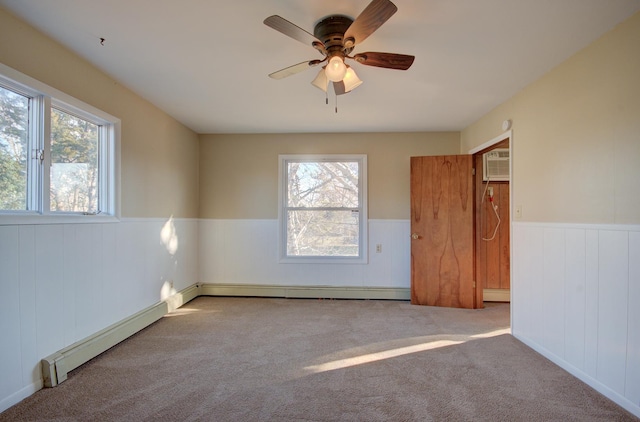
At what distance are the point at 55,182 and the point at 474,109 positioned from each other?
388 cm

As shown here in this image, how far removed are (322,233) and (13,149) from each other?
321cm

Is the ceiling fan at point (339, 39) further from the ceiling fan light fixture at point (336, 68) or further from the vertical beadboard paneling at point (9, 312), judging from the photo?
the vertical beadboard paneling at point (9, 312)

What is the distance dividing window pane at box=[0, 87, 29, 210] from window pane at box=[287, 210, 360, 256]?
2865 millimetres

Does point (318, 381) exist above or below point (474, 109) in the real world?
below

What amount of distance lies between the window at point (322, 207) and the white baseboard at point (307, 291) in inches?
15.8

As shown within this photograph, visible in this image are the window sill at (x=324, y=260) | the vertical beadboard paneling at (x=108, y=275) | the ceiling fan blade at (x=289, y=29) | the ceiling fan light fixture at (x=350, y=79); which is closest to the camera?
the ceiling fan blade at (x=289, y=29)

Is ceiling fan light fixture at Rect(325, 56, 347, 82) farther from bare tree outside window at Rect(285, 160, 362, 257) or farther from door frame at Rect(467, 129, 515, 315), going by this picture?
bare tree outside window at Rect(285, 160, 362, 257)

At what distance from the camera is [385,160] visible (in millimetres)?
4383

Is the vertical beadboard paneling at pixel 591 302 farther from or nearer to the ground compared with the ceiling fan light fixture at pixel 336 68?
nearer to the ground

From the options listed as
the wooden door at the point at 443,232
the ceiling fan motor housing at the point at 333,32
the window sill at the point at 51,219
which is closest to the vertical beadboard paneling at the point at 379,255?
the wooden door at the point at 443,232

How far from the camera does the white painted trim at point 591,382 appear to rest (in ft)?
6.03

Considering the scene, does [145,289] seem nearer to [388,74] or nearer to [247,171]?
[247,171]

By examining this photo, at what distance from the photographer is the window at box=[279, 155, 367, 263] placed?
4391 mm

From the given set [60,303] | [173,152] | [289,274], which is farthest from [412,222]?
[60,303]
